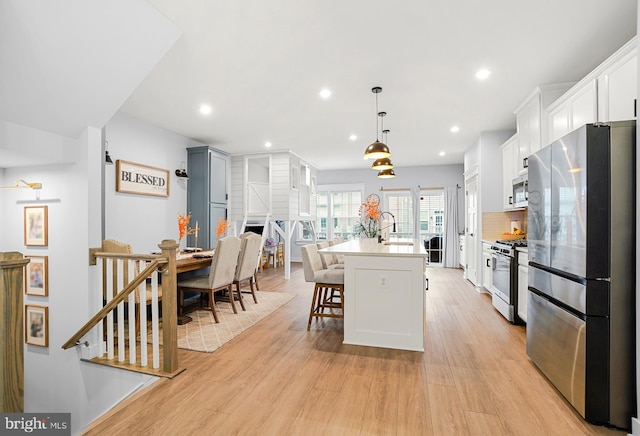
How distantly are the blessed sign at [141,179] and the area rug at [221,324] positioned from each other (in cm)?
197

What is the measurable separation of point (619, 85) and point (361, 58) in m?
2.01

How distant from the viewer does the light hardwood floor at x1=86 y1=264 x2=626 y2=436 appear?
182cm

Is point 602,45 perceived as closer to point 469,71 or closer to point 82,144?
point 469,71

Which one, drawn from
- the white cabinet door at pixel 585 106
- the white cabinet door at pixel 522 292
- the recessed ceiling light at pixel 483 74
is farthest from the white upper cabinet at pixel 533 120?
the white cabinet door at pixel 522 292

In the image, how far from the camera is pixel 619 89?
2379 millimetres

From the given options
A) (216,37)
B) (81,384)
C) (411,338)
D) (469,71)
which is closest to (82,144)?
(216,37)

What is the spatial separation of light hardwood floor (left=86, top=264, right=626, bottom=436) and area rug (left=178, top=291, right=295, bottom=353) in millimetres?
161

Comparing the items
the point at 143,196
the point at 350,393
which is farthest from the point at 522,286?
the point at 143,196

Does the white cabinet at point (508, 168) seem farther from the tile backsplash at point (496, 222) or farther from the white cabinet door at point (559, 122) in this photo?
the white cabinet door at point (559, 122)

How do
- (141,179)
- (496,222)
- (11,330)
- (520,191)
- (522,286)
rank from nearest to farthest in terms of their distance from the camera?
1. (11,330)
2. (522,286)
3. (520,191)
4. (141,179)
5. (496,222)

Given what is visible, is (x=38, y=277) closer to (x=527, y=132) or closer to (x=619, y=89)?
(x=619, y=89)

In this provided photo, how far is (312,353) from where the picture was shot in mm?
2826

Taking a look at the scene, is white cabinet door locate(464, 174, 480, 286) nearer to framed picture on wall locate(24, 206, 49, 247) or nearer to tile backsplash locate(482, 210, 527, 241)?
tile backsplash locate(482, 210, 527, 241)

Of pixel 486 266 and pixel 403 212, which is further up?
pixel 403 212
